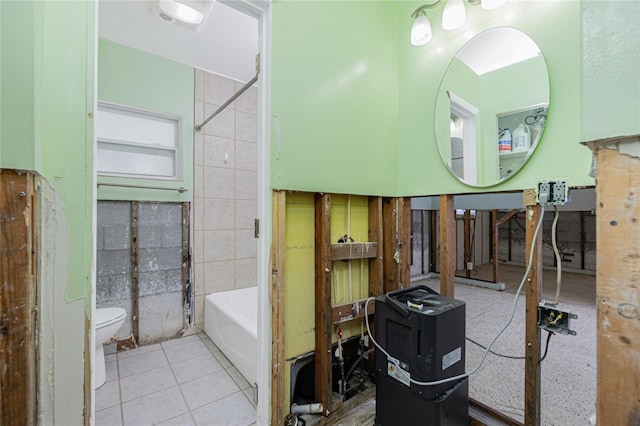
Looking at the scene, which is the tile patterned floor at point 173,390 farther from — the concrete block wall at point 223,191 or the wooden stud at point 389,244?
the wooden stud at point 389,244

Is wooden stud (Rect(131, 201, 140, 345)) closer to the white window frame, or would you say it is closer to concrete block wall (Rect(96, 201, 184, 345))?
concrete block wall (Rect(96, 201, 184, 345))

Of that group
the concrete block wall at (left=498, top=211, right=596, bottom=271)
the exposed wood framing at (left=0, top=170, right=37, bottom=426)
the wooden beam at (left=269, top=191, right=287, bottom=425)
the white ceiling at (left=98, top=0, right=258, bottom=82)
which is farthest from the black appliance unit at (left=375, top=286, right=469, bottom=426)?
the concrete block wall at (left=498, top=211, right=596, bottom=271)

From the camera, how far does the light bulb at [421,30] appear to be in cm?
152

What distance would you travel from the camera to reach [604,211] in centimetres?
65

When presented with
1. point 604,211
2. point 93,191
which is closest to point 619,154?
point 604,211

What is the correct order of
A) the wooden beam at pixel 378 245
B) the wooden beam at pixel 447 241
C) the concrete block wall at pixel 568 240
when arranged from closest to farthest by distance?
the wooden beam at pixel 447 241, the wooden beam at pixel 378 245, the concrete block wall at pixel 568 240

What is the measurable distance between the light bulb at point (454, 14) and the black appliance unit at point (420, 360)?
149cm

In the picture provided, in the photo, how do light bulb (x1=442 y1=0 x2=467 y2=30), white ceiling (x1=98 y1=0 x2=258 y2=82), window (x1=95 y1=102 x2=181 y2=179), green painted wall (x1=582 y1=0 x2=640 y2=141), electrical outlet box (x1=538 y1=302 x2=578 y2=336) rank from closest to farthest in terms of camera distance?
green painted wall (x1=582 y1=0 x2=640 y2=141), electrical outlet box (x1=538 y1=302 x2=578 y2=336), light bulb (x1=442 y1=0 x2=467 y2=30), white ceiling (x1=98 y1=0 x2=258 y2=82), window (x1=95 y1=102 x2=181 y2=179)

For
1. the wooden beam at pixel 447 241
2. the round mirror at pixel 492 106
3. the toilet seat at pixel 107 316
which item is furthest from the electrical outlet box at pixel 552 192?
the toilet seat at pixel 107 316

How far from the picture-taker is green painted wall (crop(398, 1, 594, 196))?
1146 mm

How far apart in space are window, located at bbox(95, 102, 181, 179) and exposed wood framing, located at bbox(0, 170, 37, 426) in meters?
1.83

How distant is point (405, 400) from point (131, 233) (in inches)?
99.5

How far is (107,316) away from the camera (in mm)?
1961

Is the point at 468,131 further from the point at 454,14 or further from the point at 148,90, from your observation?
the point at 148,90
